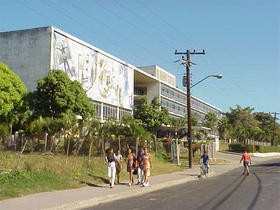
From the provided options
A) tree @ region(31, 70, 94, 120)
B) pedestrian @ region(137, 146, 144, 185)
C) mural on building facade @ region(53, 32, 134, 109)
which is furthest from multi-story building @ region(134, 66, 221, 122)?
pedestrian @ region(137, 146, 144, 185)

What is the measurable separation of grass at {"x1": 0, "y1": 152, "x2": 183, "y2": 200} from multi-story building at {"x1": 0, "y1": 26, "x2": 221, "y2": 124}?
2409 centimetres

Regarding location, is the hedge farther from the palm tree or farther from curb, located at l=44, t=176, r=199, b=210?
curb, located at l=44, t=176, r=199, b=210

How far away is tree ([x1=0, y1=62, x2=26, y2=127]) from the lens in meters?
27.7

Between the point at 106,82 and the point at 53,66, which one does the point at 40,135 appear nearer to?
the point at 53,66

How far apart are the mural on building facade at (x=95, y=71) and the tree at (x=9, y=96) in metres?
9.50

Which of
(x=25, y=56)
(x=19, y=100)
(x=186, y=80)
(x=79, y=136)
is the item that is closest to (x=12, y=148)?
(x=79, y=136)

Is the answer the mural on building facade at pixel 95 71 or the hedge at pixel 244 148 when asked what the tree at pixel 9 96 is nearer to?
the mural on building facade at pixel 95 71

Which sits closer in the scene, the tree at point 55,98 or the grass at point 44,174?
the grass at point 44,174

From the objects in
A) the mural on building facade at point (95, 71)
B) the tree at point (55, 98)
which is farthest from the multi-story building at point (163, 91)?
the tree at point (55, 98)

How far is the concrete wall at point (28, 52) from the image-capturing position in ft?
129

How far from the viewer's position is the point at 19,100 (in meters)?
29.4

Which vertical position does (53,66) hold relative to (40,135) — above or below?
above

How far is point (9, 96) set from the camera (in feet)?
93.0

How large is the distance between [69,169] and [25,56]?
28.4 m
